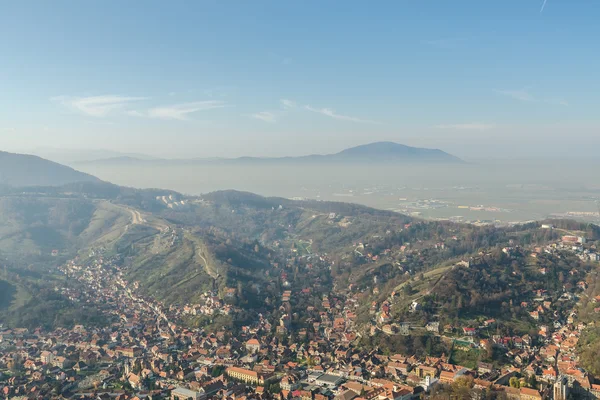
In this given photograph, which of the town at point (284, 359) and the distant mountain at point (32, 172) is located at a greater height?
the distant mountain at point (32, 172)

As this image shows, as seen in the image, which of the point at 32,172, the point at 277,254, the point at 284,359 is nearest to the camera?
the point at 284,359

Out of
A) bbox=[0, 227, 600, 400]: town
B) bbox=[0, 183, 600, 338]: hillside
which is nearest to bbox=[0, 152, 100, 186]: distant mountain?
bbox=[0, 183, 600, 338]: hillside

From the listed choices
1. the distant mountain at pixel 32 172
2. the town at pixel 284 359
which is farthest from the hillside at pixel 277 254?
the distant mountain at pixel 32 172

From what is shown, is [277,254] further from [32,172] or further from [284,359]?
[32,172]

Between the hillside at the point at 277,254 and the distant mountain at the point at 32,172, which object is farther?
the distant mountain at the point at 32,172

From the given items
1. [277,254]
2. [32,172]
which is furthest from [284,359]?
[32,172]

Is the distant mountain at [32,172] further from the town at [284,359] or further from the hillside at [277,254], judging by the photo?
the town at [284,359]

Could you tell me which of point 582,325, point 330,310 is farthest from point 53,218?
point 582,325

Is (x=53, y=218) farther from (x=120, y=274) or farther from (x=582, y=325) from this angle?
(x=582, y=325)
